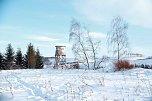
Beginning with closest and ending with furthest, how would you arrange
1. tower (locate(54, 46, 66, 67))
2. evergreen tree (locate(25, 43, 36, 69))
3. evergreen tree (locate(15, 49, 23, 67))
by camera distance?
1. tower (locate(54, 46, 66, 67))
2. evergreen tree (locate(25, 43, 36, 69))
3. evergreen tree (locate(15, 49, 23, 67))

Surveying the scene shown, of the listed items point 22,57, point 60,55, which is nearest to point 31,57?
point 22,57

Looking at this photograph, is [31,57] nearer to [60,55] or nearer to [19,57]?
[19,57]

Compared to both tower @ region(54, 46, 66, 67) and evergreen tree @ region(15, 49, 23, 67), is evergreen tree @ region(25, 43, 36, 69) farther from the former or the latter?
tower @ region(54, 46, 66, 67)

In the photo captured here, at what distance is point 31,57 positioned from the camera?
4656cm

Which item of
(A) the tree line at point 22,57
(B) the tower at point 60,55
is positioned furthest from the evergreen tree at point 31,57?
(B) the tower at point 60,55

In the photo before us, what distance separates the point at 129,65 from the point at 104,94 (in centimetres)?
1301

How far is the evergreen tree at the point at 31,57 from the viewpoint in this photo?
46219mm

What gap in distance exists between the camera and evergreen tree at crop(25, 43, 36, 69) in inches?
1820

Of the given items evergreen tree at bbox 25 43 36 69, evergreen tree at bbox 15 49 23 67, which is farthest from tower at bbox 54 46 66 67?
evergreen tree at bbox 15 49 23 67

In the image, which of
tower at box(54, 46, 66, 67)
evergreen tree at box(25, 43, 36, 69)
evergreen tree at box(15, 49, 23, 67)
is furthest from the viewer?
evergreen tree at box(15, 49, 23, 67)

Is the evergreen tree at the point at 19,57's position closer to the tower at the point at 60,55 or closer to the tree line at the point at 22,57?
the tree line at the point at 22,57

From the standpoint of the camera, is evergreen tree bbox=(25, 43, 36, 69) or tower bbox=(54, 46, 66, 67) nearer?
tower bbox=(54, 46, 66, 67)

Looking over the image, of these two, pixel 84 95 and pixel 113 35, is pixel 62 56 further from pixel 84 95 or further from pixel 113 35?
pixel 84 95

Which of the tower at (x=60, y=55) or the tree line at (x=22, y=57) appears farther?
the tree line at (x=22, y=57)
